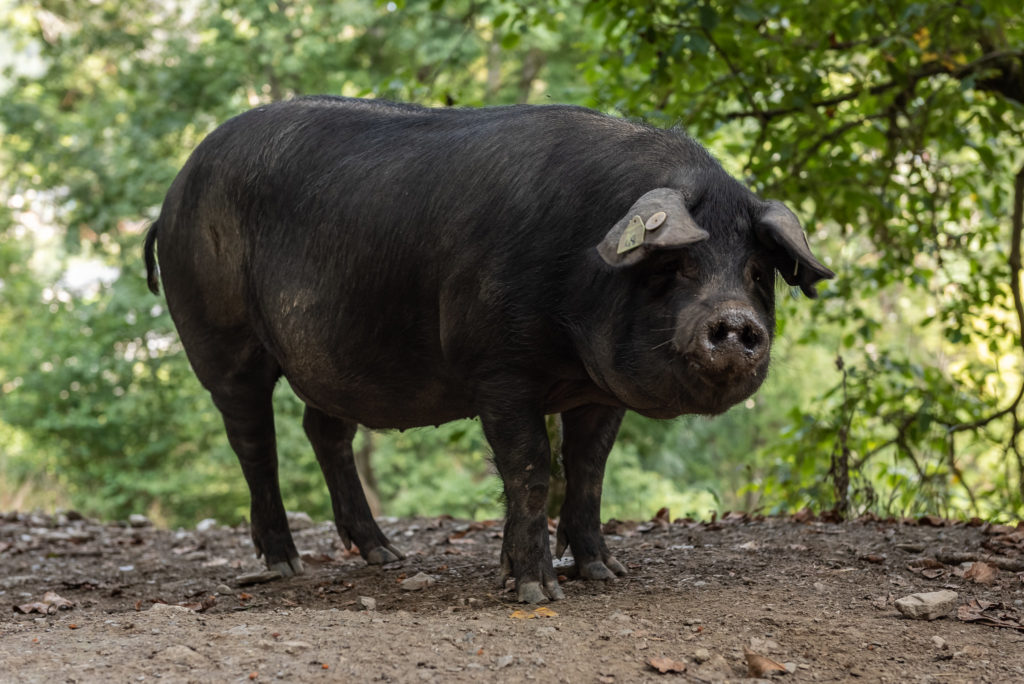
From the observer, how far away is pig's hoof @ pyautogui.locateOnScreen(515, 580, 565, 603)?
12.4 ft

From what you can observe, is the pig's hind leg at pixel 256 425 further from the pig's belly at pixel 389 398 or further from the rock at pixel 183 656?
the rock at pixel 183 656

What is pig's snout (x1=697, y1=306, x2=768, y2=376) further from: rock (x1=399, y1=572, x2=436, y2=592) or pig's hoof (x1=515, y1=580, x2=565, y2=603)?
rock (x1=399, y1=572, x2=436, y2=592)

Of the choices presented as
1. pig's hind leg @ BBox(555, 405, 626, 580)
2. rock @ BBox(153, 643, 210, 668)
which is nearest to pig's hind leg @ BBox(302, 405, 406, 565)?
pig's hind leg @ BBox(555, 405, 626, 580)

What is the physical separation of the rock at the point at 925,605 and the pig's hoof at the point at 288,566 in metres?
2.70

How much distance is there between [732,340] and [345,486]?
2.57 m

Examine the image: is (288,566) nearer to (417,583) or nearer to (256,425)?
(256,425)

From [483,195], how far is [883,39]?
2.80 metres

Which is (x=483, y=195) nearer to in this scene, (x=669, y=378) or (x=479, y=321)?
(x=479, y=321)

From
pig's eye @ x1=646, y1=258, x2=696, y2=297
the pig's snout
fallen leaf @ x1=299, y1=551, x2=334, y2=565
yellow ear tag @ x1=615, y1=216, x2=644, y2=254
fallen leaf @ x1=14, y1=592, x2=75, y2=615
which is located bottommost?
fallen leaf @ x1=14, y1=592, x2=75, y2=615

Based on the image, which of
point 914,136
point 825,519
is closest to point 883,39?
point 914,136

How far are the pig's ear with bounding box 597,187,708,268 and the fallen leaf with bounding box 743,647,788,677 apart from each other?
45.5 inches

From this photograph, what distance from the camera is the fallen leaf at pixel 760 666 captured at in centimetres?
293

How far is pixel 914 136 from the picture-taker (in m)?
6.23

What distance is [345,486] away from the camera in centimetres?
522
